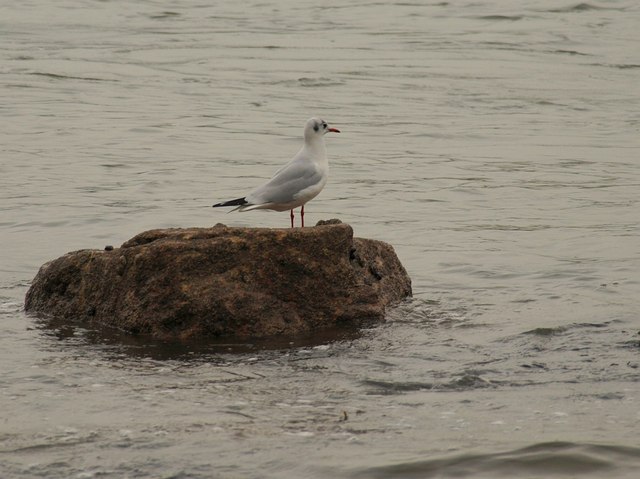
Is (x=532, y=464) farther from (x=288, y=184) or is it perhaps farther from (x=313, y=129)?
(x=313, y=129)

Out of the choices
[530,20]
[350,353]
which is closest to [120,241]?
[350,353]

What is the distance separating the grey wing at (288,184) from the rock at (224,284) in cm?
70

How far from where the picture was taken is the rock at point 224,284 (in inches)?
281

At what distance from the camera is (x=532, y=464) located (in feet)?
17.3

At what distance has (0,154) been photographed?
45.9 feet

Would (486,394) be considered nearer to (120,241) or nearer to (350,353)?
(350,353)

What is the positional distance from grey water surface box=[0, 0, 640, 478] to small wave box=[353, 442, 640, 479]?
0.4 inches

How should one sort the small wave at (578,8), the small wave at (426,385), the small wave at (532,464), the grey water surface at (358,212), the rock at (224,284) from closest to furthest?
the small wave at (532,464), the grey water surface at (358,212), the small wave at (426,385), the rock at (224,284), the small wave at (578,8)

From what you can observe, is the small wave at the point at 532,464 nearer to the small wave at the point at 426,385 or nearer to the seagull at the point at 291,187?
the small wave at the point at 426,385

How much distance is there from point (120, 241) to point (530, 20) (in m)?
16.3

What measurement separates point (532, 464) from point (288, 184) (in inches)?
136

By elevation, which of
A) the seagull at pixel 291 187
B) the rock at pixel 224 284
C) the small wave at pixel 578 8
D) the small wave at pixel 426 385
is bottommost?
the small wave at pixel 426 385

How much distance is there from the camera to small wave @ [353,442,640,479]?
17.0ft

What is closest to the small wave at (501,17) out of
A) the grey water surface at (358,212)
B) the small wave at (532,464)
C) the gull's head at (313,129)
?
the grey water surface at (358,212)
